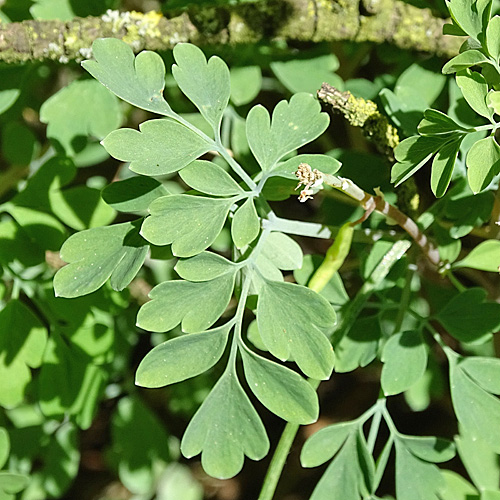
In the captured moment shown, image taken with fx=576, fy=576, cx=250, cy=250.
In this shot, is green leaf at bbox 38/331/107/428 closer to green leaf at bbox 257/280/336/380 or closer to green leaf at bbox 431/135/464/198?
green leaf at bbox 257/280/336/380

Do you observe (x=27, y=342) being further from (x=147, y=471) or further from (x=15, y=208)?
(x=147, y=471)

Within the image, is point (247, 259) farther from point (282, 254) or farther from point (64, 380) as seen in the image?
point (64, 380)

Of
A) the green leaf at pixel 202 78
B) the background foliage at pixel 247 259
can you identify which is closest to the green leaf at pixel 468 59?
the background foliage at pixel 247 259

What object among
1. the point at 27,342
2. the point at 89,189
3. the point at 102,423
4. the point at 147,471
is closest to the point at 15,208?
the point at 89,189

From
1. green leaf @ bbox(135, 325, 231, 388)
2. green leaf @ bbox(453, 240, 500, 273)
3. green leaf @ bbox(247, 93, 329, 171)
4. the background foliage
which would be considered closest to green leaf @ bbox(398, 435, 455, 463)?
the background foliage

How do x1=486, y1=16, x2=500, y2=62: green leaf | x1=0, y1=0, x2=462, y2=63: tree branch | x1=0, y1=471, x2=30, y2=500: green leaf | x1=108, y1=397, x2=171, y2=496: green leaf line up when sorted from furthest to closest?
x1=108, y1=397, x2=171, y2=496: green leaf
x1=0, y1=0, x2=462, y2=63: tree branch
x1=0, y1=471, x2=30, y2=500: green leaf
x1=486, y1=16, x2=500, y2=62: green leaf

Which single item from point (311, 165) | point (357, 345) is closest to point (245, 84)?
point (311, 165)

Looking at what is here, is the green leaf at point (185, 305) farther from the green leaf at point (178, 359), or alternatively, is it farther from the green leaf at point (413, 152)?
the green leaf at point (413, 152)

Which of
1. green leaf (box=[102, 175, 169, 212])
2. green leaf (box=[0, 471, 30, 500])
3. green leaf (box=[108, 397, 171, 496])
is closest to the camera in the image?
green leaf (box=[102, 175, 169, 212])
